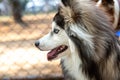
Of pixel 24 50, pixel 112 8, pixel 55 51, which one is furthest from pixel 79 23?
pixel 24 50

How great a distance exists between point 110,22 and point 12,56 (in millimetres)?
2413

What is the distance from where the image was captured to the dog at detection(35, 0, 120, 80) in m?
2.64

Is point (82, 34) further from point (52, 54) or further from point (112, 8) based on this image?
point (112, 8)

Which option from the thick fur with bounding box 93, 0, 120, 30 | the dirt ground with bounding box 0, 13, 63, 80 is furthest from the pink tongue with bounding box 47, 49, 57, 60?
the dirt ground with bounding box 0, 13, 63, 80

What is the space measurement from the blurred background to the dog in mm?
1429

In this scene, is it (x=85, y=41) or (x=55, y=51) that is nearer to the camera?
(x=85, y=41)

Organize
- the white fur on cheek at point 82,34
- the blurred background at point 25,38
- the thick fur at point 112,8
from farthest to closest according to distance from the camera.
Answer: the blurred background at point 25,38, the thick fur at point 112,8, the white fur on cheek at point 82,34

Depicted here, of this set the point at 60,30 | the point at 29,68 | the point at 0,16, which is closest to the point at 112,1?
the point at 60,30

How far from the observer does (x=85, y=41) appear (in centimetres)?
266

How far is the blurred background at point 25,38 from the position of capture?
455 centimetres

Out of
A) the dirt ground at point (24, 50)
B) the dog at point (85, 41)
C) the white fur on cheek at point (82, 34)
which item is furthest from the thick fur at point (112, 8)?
the dirt ground at point (24, 50)

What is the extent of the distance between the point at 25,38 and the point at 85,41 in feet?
8.23

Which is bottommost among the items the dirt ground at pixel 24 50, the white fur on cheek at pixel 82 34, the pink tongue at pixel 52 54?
the dirt ground at pixel 24 50

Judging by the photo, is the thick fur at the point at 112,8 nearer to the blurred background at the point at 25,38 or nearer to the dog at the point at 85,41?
the dog at the point at 85,41
